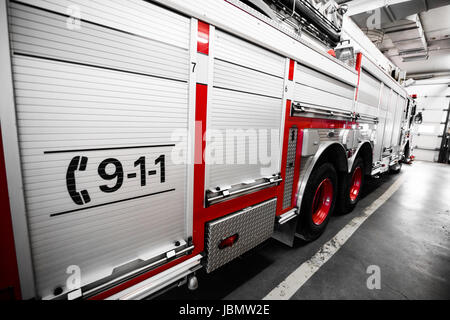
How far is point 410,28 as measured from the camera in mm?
6004

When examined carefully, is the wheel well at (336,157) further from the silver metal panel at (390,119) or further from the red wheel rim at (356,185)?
the silver metal panel at (390,119)

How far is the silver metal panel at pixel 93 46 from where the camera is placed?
2.55ft

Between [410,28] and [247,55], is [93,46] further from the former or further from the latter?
[410,28]

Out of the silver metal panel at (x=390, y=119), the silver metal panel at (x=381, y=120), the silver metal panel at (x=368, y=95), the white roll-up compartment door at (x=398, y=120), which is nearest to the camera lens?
the silver metal panel at (x=368, y=95)

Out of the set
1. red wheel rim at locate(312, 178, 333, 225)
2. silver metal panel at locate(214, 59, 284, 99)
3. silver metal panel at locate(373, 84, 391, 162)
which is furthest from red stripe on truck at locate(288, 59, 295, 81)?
silver metal panel at locate(373, 84, 391, 162)

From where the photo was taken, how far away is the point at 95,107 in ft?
3.14

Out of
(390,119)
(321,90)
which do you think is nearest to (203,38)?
(321,90)

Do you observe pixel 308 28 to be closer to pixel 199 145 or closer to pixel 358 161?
pixel 358 161

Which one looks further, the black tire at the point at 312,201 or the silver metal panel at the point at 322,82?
the black tire at the point at 312,201

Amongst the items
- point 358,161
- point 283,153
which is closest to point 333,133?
point 283,153

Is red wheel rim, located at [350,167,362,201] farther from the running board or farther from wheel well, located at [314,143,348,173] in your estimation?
the running board

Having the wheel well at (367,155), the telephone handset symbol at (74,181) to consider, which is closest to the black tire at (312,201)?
the wheel well at (367,155)

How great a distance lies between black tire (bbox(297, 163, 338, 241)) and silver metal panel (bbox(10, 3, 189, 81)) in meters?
1.89

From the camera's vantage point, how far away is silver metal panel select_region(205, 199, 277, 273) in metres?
1.50
